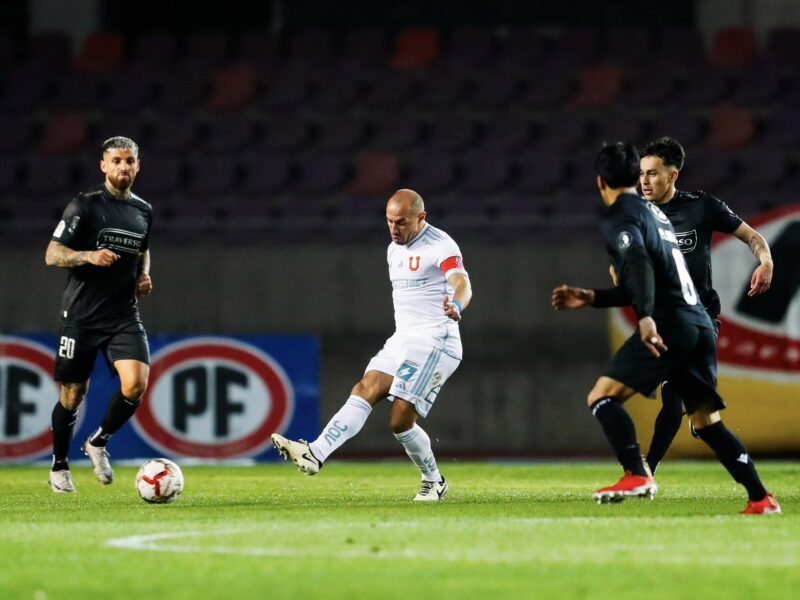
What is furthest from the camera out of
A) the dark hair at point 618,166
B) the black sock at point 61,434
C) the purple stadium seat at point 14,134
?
the purple stadium seat at point 14,134

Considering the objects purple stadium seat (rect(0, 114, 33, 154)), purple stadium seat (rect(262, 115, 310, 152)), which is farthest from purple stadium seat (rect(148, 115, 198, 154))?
purple stadium seat (rect(0, 114, 33, 154))

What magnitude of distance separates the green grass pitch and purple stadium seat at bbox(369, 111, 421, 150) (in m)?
9.08

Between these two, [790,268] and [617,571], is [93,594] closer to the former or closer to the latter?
[617,571]

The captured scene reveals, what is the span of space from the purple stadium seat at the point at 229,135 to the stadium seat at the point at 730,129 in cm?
575

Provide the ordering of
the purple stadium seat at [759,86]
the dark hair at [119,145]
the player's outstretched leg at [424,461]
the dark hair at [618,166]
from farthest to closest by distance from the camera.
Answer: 1. the purple stadium seat at [759,86]
2. the dark hair at [119,145]
3. the player's outstretched leg at [424,461]
4. the dark hair at [618,166]

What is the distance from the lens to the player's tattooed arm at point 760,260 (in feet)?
31.0

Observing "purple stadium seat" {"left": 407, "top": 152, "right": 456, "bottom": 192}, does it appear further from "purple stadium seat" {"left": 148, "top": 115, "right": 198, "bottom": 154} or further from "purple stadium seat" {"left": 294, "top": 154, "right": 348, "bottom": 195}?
"purple stadium seat" {"left": 148, "top": 115, "right": 198, "bottom": 154}

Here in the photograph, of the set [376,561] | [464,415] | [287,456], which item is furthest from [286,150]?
[376,561]

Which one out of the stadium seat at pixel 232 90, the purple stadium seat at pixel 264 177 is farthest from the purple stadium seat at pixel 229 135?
the purple stadium seat at pixel 264 177

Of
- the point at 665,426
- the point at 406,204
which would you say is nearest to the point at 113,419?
the point at 406,204

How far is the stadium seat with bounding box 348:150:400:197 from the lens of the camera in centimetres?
1844

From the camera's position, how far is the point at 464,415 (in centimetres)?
1628

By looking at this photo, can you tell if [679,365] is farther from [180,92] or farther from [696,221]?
[180,92]

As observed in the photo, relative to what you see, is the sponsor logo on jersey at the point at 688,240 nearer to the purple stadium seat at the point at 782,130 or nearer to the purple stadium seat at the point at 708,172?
the purple stadium seat at the point at 708,172
